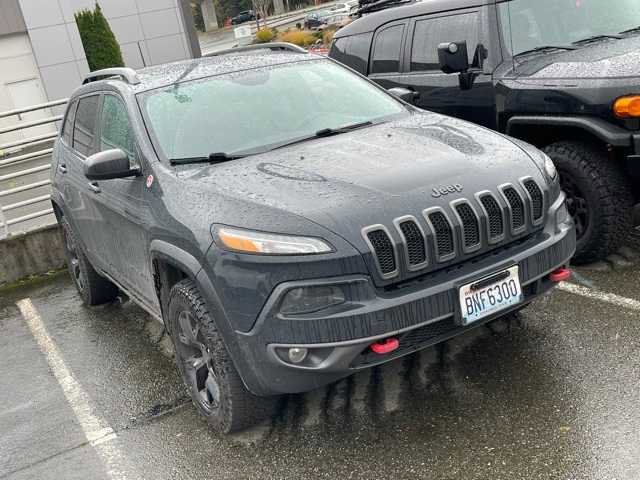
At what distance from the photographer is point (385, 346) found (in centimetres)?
283

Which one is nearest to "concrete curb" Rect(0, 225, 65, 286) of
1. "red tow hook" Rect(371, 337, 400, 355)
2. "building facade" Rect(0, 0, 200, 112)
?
"red tow hook" Rect(371, 337, 400, 355)

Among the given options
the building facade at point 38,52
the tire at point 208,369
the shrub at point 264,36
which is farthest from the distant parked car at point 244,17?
the tire at point 208,369

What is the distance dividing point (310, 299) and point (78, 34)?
25.0 metres

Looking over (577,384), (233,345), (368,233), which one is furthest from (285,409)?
(577,384)

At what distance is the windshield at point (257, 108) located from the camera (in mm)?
3773

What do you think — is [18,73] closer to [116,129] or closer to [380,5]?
[380,5]

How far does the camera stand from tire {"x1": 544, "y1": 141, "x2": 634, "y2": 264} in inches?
175

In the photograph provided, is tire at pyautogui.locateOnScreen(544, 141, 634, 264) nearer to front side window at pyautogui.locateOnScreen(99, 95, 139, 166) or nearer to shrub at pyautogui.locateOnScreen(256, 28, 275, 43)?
front side window at pyautogui.locateOnScreen(99, 95, 139, 166)

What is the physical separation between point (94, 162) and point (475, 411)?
2290 mm

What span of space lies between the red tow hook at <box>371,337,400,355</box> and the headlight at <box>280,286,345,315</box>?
0.23 m

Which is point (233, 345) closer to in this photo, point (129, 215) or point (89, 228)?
point (129, 215)

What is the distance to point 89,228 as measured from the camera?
4.84 meters

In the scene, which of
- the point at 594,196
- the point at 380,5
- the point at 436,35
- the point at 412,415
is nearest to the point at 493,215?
the point at 412,415

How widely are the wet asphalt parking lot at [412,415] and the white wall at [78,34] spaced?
19809 mm
